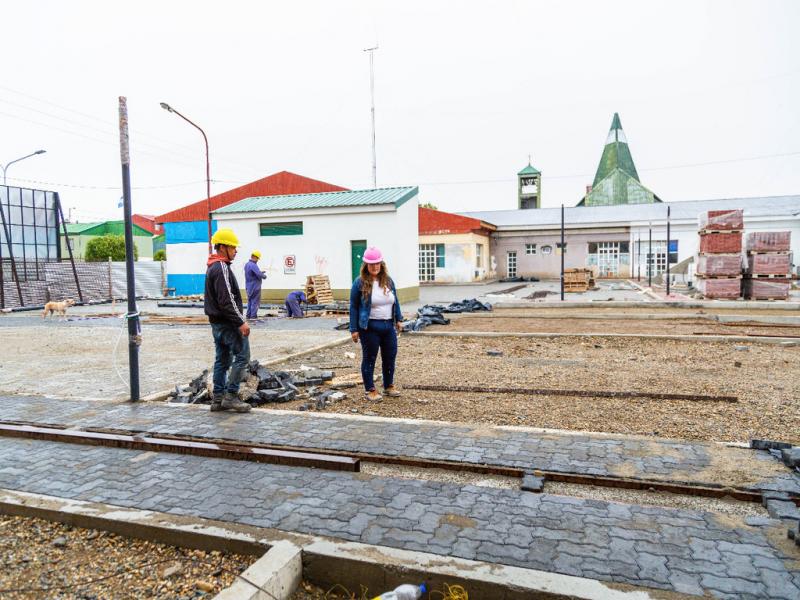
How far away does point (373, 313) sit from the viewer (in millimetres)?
6836

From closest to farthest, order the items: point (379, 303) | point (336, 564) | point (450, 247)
A: point (336, 564)
point (379, 303)
point (450, 247)

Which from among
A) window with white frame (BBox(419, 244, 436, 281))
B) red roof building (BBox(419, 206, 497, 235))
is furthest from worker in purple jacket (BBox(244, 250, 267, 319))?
window with white frame (BBox(419, 244, 436, 281))

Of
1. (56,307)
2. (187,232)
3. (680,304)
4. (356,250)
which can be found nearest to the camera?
(680,304)

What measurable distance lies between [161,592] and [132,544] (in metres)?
0.66

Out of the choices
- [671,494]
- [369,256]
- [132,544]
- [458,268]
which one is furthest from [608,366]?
[458,268]

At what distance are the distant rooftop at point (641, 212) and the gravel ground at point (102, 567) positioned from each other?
134 ft

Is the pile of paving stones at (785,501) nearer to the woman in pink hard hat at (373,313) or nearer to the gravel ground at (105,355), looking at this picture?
the woman in pink hard hat at (373,313)

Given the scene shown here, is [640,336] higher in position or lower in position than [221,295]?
lower

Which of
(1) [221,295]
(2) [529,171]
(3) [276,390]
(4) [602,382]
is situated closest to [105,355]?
(3) [276,390]

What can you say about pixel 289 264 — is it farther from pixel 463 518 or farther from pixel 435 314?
pixel 463 518

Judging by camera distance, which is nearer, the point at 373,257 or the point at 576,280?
the point at 373,257

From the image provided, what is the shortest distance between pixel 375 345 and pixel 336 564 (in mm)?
3883

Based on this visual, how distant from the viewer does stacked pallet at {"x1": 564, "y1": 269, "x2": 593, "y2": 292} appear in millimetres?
29078

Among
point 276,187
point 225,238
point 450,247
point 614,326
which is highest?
point 276,187
